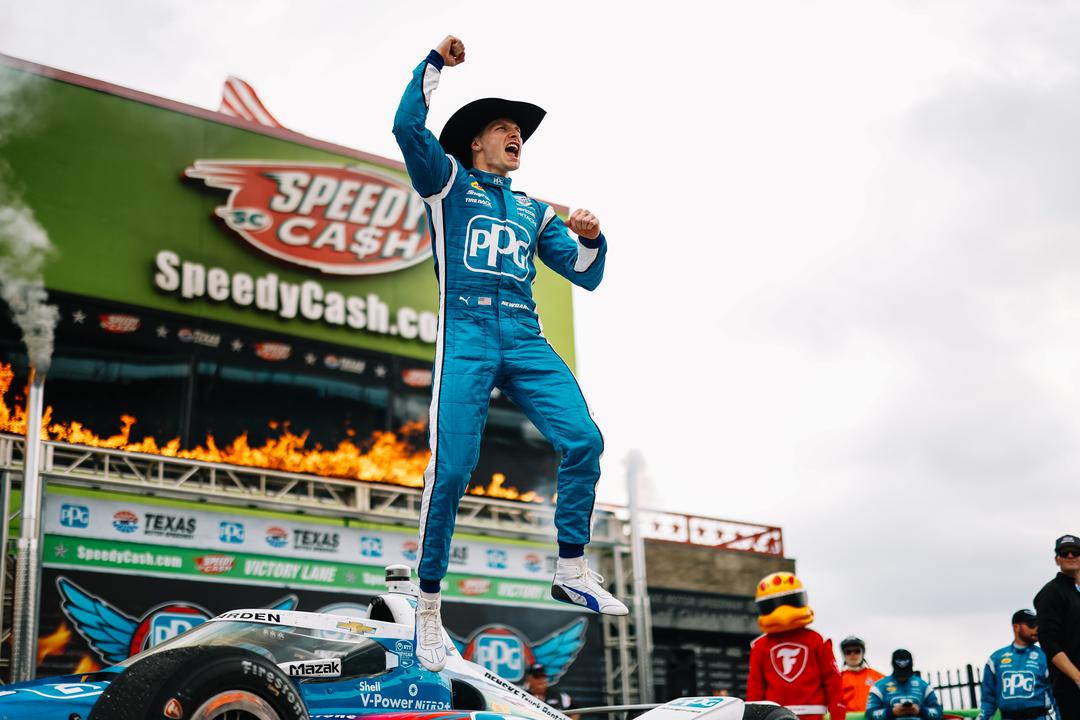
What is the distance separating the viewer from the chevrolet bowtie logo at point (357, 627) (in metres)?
5.50

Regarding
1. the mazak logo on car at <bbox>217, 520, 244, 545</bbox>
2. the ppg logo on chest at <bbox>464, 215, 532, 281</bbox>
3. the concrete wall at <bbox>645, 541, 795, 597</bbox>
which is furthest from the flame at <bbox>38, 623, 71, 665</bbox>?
the ppg logo on chest at <bbox>464, 215, 532, 281</bbox>

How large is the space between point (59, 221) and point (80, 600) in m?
6.33

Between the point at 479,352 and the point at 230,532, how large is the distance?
47.3 feet

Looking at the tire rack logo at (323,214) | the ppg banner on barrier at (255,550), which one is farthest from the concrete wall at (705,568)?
the tire rack logo at (323,214)

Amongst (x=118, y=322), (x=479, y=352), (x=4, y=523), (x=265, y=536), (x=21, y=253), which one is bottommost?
(x=479, y=352)

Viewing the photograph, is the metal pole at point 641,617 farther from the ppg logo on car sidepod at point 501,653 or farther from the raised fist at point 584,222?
the raised fist at point 584,222

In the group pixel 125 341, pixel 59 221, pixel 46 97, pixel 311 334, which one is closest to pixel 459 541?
pixel 311 334

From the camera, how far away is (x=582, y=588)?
5082 mm

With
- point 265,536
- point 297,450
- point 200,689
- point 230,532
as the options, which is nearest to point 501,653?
point 265,536

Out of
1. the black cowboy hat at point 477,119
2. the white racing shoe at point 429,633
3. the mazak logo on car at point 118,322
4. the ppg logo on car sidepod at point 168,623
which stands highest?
the mazak logo on car at point 118,322

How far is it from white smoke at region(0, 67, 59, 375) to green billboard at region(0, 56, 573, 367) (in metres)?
0.11

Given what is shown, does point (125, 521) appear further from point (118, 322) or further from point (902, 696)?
point (902, 696)

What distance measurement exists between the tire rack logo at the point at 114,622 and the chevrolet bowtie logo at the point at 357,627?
1149 centimetres

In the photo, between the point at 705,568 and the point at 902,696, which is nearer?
the point at 902,696
